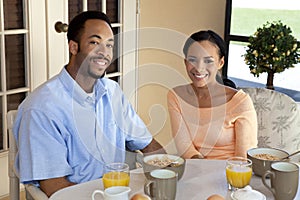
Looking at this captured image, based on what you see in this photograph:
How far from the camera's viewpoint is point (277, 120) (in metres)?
2.39

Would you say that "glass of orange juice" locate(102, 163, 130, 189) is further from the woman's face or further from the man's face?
the woman's face

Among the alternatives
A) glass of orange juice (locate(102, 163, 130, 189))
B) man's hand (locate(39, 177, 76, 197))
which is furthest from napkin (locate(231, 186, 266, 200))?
man's hand (locate(39, 177, 76, 197))

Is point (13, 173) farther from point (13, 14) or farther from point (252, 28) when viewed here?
point (252, 28)

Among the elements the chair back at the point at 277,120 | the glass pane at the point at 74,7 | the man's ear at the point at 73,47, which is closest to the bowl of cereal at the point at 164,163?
the man's ear at the point at 73,47

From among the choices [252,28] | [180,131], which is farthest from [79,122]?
[252,28]

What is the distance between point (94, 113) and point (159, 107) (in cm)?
186

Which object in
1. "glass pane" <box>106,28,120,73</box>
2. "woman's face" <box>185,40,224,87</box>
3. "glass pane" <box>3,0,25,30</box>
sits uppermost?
"glass pane" <box>3,0,25,30</box>

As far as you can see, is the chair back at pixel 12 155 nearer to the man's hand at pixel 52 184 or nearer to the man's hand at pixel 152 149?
the man's hand at pixel 52 184

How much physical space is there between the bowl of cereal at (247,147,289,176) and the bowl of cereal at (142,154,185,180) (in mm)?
251

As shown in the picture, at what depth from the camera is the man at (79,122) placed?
70.0 inches

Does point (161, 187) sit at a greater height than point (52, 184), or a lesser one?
greater

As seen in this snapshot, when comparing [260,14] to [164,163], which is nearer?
[164,163]

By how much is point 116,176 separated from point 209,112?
83cm

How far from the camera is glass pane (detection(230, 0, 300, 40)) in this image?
3.69 m
